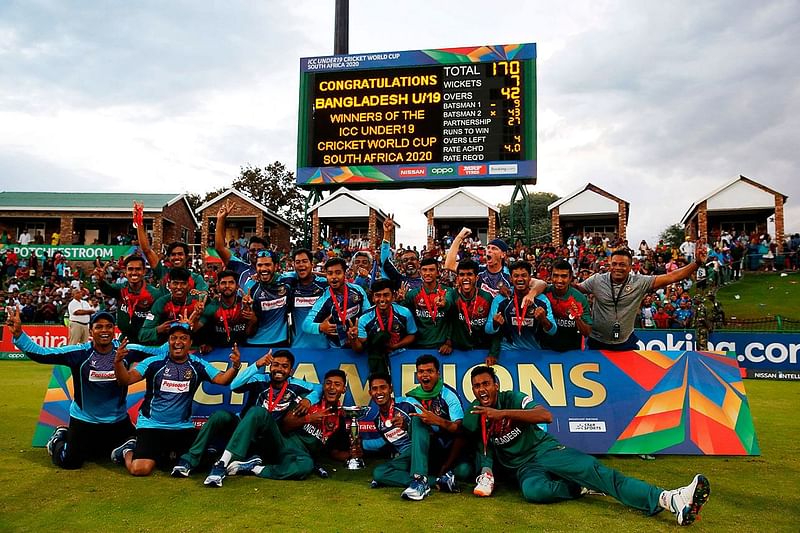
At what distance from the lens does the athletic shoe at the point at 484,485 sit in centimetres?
502

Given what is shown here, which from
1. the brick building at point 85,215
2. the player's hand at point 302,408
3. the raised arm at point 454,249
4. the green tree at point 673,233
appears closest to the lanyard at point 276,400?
the player's hand at point 302,408

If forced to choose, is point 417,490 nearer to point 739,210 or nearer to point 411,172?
point 411,172

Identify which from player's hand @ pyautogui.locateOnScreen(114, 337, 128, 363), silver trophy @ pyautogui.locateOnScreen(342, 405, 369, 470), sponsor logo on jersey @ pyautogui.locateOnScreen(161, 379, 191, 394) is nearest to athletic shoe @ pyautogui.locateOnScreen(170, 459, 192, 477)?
sponsor logo on jersey @ pyautogui.locateOnScreen(161, 379, 191, 394)

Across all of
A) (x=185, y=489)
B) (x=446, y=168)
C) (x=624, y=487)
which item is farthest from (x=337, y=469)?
(x=446, y=168)

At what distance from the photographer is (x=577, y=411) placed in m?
6.68

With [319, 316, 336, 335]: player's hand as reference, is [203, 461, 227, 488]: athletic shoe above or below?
below

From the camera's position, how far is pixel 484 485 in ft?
16.7

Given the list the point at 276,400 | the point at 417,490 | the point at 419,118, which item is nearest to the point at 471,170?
the point at 419,118

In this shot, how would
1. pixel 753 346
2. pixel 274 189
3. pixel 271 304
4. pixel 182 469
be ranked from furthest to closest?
pixel 274 189
pixel 753 346
pixel 271 304
pixel 182 469

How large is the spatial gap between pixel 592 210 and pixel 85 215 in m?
28.9

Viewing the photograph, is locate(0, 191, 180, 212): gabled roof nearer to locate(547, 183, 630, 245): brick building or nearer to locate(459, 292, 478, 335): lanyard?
locate(547, 183, 630, 245): brick building

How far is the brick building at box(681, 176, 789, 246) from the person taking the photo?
29.8m

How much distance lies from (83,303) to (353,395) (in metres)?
11.3

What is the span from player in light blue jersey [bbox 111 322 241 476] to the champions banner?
964 millimetres
